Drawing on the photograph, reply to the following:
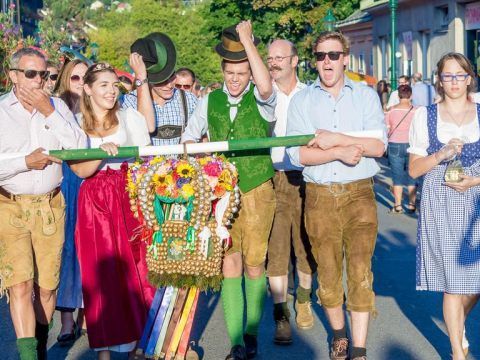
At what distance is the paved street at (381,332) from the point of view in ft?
23.0

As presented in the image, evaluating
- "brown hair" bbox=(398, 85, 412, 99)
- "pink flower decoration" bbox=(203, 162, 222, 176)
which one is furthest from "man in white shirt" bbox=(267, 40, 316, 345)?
"brown hair" bbox=(398, 85, 412, 99)

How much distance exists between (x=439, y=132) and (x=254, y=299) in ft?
5.88

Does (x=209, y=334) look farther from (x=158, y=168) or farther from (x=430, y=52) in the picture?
(x=430, y=52)

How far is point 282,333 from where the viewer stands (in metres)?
7.40

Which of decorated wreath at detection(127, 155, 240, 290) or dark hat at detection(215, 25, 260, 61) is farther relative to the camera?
dark hat at detection(215, 25, 260, 61)

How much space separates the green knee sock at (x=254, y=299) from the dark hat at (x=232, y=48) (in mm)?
1572

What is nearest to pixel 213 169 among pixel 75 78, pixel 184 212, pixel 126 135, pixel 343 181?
pixel 184 212

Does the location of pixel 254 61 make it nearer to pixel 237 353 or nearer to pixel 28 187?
pixel 28 187

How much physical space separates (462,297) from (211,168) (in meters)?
1.87

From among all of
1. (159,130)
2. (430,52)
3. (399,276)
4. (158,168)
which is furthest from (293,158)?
(430,52)

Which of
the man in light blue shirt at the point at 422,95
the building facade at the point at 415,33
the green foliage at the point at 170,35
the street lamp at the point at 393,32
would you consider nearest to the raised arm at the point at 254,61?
the man in light blue shirt at the point at 422,95

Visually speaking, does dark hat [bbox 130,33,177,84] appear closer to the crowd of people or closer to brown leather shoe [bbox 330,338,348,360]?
the crowd of people

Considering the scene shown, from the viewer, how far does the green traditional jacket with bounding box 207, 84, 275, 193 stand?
6672 mm

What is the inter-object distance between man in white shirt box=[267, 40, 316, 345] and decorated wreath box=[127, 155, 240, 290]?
1.66 m
